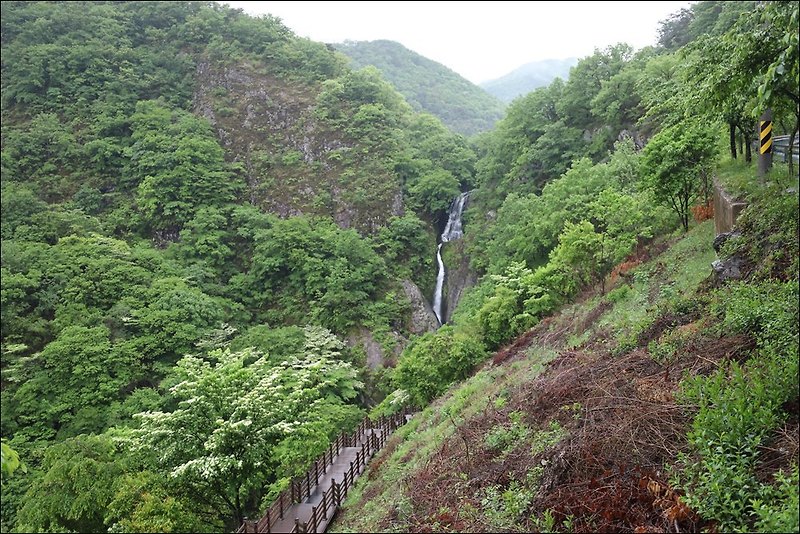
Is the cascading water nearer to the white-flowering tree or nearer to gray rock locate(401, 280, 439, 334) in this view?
gray rock locate(401, 280, 439, 334)

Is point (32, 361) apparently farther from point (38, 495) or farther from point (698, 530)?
point (698, 530)

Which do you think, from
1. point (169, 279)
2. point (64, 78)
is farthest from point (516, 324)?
point (64, 78)

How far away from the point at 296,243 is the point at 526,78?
469ft

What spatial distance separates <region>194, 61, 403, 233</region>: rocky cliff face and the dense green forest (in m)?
0.23

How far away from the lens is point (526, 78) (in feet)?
500

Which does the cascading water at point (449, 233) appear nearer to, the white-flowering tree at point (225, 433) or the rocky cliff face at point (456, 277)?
the rocky cliff face at point (456, 277)

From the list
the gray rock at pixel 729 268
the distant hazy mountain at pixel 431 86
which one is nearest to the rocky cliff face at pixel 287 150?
the gray rock at pixel 729 268

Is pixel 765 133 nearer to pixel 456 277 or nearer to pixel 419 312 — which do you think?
pixel 419 312

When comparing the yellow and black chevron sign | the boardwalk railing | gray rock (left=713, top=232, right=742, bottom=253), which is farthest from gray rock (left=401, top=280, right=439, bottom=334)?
the yellow and black chevron sign

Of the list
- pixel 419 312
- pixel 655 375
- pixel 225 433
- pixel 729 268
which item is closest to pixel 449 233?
pixel 419 312

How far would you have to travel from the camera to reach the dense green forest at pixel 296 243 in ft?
22.1

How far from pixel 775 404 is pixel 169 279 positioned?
2671 cm

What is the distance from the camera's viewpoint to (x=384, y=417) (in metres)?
20.3

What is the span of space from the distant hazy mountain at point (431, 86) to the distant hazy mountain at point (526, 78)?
43.5 metres
